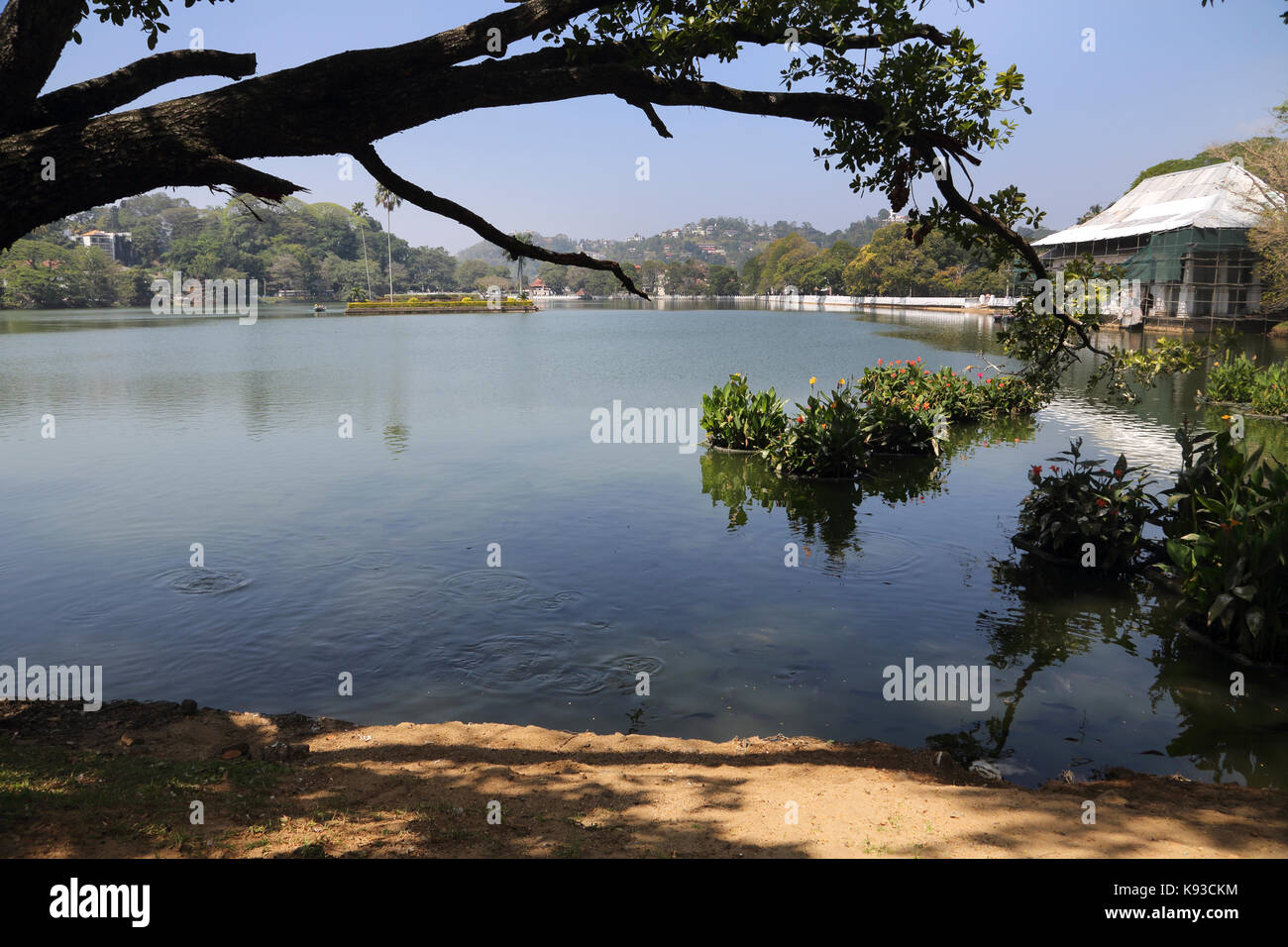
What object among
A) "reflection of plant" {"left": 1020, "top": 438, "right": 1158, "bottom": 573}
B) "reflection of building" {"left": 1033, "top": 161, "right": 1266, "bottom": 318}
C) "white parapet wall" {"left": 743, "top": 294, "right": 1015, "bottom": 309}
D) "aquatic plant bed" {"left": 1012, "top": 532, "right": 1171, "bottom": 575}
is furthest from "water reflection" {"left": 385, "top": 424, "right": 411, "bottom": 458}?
"white parapet wall" {"left": 743, "top": 294, "right": 1015, "bottom": 309}

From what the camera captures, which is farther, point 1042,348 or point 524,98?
point 1042,348

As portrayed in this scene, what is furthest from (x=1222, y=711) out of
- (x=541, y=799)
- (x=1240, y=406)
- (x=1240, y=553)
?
(x=1240, y=406)

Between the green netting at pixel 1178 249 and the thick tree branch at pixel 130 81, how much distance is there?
52329 mm

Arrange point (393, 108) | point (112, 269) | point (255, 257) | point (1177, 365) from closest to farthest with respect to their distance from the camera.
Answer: point (393, 108), point (1177, 365), point (112, 269), point (255, 257)

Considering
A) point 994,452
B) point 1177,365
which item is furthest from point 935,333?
point 1177,365

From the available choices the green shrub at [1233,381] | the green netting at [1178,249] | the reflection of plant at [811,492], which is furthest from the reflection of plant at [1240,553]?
the green netting at [1178,249]

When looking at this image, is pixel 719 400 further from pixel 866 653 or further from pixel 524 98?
pixel 524 98

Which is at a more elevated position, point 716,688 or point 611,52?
point 611,52

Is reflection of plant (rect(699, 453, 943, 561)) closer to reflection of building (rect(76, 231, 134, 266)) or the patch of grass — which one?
the patch of grass

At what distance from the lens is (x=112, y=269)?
145 metres

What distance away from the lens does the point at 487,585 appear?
35.3 feet

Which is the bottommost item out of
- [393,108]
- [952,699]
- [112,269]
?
[952,699]

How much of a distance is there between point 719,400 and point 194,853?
15.8m

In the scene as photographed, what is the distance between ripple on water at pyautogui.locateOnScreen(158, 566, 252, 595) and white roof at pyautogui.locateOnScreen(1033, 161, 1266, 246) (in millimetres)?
56459
